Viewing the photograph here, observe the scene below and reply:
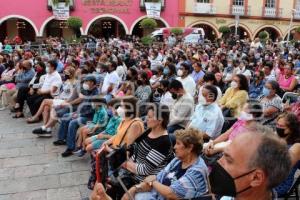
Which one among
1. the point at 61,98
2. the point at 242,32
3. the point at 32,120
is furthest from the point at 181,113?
the point at 242,32

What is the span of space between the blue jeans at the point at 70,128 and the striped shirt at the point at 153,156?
2.44 m

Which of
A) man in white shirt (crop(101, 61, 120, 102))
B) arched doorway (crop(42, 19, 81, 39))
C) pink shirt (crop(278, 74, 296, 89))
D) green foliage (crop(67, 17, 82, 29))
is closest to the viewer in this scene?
pink shirt (crop(278, 74, 296, 89))

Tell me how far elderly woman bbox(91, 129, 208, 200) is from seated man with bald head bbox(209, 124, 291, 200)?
113 cm

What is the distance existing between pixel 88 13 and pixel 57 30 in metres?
3.55

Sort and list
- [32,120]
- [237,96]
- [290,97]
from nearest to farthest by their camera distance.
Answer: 1. [237,96]
2. [290,97]
3. [32,120]

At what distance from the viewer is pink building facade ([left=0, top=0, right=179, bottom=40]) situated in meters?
25.4

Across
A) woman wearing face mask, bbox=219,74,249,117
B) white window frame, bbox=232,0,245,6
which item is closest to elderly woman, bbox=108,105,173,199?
woman wearing face mask, bbox=219,74,249,117

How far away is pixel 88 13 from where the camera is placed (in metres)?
26.7

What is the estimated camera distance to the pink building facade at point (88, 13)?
25438 millimetres

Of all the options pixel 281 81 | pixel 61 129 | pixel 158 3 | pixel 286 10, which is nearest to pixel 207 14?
pixel 158 3


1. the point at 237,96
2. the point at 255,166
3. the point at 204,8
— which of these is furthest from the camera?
the point at 204,8

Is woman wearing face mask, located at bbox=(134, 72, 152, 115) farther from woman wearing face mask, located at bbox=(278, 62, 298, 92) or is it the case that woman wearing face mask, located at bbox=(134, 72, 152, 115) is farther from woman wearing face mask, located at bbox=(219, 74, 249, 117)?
woman wearing face mask, located at bbox=(278, 62, 298, 92)

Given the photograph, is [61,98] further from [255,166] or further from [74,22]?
[74,22]

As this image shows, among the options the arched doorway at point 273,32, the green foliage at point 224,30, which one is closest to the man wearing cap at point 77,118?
the green foliage at point 224,30
